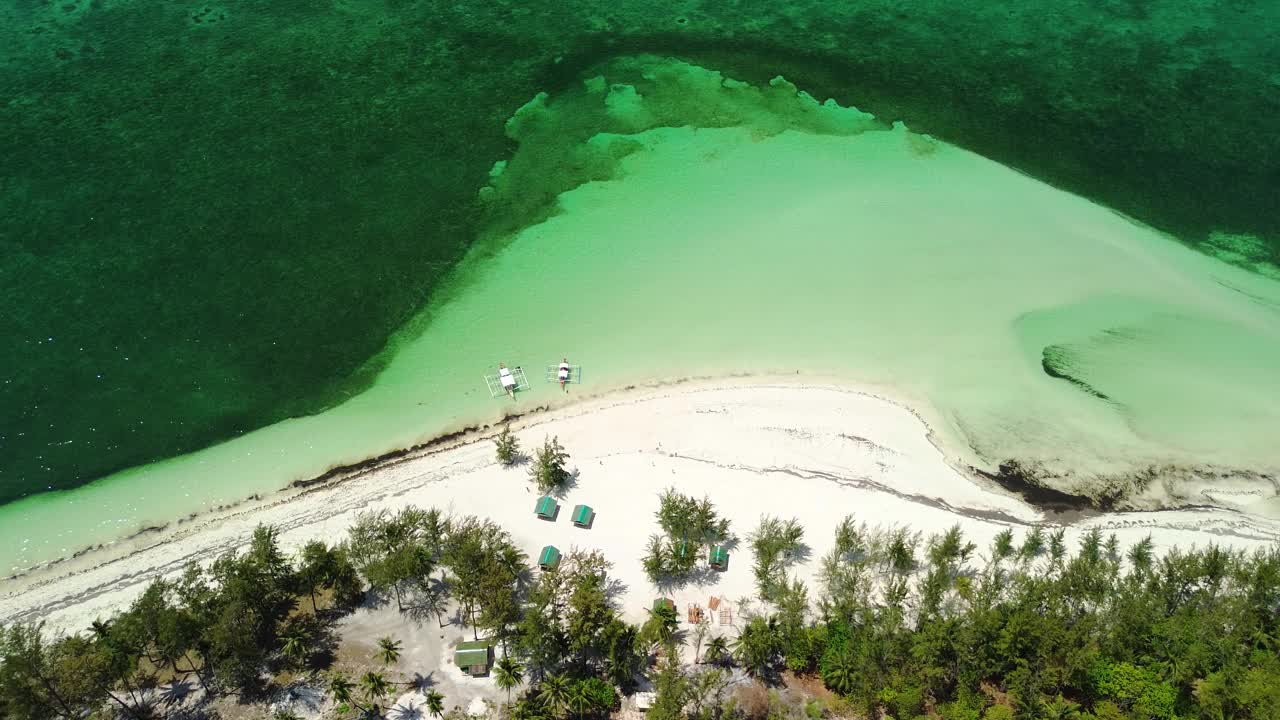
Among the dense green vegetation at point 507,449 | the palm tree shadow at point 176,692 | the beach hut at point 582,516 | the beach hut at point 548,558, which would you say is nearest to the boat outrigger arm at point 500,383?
the dense green vegetation at point 507,449

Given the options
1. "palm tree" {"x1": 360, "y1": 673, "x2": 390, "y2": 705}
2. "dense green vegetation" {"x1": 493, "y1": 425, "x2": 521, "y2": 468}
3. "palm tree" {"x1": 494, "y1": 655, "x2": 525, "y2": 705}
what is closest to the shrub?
"dense green vegetation" {"x1": 493, "y1": 425, "x2": 521, "y2": 468}

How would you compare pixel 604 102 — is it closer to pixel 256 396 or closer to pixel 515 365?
pixel 515 365

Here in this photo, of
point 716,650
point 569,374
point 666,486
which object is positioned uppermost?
point 569,374

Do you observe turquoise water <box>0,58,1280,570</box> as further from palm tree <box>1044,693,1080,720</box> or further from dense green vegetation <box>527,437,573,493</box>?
palm tree <box>1044,693,1080,720</box>

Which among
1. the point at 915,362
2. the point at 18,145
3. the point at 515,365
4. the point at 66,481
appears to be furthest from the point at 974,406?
the point at 18,145

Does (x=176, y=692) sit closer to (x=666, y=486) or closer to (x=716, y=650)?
(x=716, y=650)

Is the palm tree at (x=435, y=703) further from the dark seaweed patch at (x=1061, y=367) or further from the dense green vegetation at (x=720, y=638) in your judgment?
the dark seaweed patch at (x=1061, y=367)

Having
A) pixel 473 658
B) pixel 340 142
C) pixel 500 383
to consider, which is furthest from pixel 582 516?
pixel 340 142
